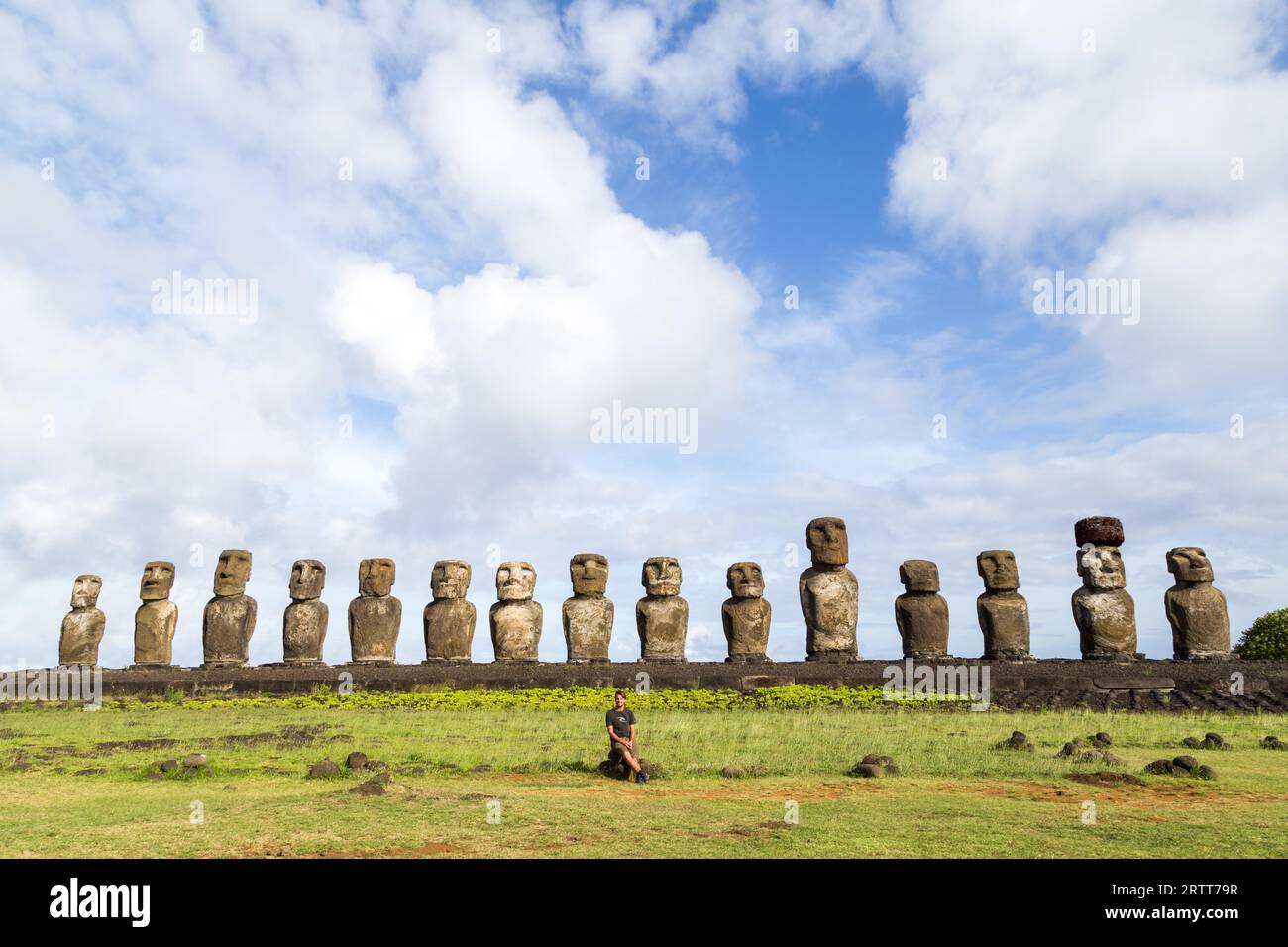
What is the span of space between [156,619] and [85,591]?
2.01 meters

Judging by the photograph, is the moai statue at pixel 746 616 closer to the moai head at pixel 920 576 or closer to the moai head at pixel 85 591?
the moai head at pixel 920 576

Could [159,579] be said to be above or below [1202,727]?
above

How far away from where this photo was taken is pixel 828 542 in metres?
17.6

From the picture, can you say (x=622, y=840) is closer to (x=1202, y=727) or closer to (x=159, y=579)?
(x=1202, y=727)

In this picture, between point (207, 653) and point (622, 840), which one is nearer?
point (622, 840)

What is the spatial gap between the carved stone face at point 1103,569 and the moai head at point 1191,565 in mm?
882

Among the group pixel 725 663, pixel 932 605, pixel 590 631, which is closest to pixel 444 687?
pixel 590 631

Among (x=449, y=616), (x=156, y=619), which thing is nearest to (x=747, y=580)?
(x=449, y=616)

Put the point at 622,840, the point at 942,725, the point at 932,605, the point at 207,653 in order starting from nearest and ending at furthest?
the point at 622,840
the point at 942,725
the point at 932,605
the point at 207,653

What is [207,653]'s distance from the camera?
18.8m

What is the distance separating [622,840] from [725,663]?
1128 centimetres

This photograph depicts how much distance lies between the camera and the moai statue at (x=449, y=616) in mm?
18422

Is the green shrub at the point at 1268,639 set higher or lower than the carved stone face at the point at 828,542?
lower

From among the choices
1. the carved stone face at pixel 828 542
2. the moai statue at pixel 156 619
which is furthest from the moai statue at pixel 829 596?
the moai statue at pixel 156 619
